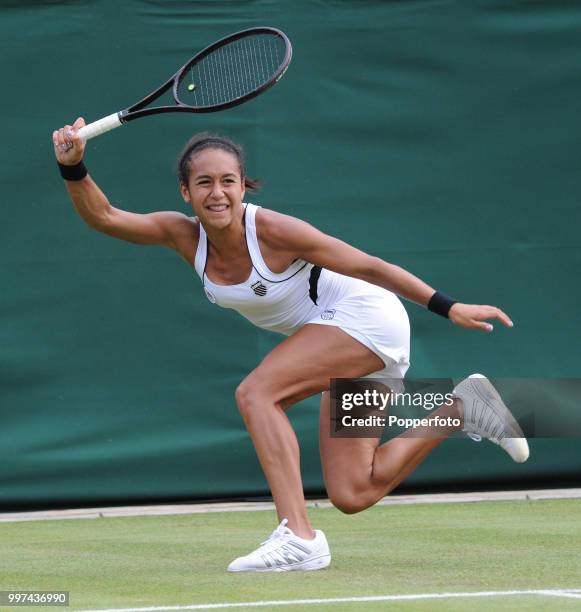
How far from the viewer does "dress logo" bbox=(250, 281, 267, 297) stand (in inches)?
189

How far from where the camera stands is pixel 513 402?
7414 millimetres

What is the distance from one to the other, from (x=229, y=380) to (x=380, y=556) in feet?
6.80

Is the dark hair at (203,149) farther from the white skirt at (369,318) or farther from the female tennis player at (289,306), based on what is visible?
the white skirt at (369,318)

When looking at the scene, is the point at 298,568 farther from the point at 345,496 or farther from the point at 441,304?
the point at 441,304

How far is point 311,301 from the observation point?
5.05 meters

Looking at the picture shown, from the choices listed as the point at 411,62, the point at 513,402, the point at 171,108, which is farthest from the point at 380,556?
the point at 411,62

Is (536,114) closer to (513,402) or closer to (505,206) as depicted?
(505,206)

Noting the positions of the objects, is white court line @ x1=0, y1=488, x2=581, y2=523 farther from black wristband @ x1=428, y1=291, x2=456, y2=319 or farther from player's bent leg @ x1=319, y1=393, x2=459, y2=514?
black wristband @ x1=428, y1=291, x2=456, y2=319

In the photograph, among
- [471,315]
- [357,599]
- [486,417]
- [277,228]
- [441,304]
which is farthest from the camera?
[486,417]

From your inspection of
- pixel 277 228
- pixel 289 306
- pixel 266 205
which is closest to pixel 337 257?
pixel 277 228

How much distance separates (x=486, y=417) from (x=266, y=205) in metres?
2.04

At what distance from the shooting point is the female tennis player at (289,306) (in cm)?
466

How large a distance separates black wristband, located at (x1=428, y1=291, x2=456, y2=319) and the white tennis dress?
569 millimetres

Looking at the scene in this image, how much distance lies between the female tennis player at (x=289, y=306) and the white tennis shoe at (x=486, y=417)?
0.09 m
